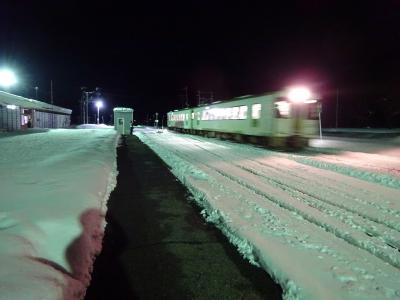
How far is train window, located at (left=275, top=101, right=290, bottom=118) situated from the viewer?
21.4 meters

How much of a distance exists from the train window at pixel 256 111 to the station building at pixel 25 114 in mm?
21056

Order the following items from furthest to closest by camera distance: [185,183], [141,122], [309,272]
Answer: [141,122], [185,183], [309,272]

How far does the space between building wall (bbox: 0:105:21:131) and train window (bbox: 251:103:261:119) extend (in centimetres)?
2457

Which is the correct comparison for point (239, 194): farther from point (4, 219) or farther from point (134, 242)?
point (4, 219)

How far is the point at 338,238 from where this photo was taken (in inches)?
233

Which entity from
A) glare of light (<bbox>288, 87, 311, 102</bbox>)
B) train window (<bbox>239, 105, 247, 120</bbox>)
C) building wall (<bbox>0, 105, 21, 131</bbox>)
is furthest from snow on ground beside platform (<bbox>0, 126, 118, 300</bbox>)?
building wall (<bbox>0, 105, 21, 131</bbox>)

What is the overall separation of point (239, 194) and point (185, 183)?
216 cm

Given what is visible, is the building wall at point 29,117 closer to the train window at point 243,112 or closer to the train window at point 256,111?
the train window at point 243,112

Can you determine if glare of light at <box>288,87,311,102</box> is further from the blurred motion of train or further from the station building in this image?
the station building

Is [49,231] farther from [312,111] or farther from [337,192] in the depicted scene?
[312,111]

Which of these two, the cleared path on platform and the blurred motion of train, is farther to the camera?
the blurred motion of train

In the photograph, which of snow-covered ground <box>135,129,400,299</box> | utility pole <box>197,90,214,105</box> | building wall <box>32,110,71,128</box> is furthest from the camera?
utility pole <box>197,90,214,105</box>

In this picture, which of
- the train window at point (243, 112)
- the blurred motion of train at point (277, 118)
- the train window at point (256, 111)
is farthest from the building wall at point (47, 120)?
the train window at point (256, 111)

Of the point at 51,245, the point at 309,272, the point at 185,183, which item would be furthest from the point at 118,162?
the point at 309,272
